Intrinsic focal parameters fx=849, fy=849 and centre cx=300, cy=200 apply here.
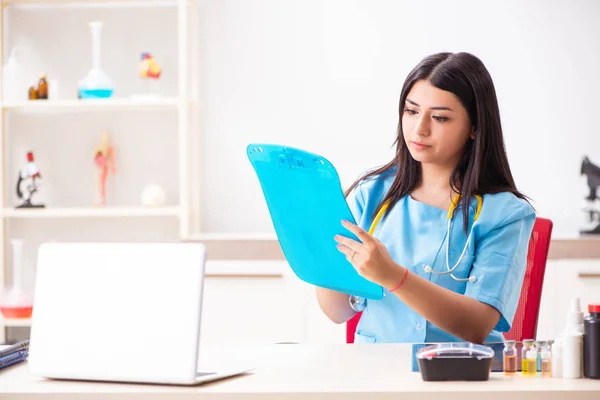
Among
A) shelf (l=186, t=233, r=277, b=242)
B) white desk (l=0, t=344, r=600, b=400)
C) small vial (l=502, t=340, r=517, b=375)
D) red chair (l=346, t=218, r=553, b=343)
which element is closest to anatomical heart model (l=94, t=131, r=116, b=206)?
shelf (l=186, t=233, r=277, b=242)

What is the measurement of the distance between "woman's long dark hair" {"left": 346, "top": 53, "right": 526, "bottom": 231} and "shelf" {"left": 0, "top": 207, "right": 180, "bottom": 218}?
182 centimetres

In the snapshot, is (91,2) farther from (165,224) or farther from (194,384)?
(194,384)

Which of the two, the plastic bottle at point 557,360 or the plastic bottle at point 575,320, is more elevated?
the plastic bottle at point 575,320

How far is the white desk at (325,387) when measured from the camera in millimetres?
1229

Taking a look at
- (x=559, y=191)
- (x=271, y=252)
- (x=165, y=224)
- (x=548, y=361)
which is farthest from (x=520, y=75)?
(x=548, y=361)

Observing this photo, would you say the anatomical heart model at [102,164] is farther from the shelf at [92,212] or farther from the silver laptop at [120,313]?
the silver laptop at [120,313]

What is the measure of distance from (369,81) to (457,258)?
2.04 meters

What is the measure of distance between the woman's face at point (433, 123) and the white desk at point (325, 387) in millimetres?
542

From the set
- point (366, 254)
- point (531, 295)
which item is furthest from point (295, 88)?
point (366, 254)

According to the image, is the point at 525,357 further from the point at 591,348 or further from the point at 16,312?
the point at 16,312

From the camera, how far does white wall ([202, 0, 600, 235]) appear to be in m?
3.74

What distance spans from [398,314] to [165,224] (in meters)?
2.22

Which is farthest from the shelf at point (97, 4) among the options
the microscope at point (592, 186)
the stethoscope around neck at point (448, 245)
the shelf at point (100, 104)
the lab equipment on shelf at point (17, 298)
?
the stethoscope around neck at point (448, 245)

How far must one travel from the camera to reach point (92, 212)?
11.7 feet
